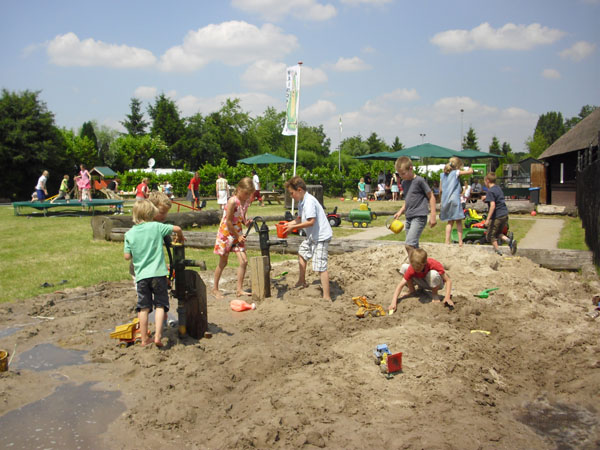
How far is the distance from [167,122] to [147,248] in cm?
5923

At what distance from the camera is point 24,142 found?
112 ft

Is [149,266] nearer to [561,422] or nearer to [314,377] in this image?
[314,377]

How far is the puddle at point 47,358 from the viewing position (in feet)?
15.7

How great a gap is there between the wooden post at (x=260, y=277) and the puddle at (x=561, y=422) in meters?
3.67

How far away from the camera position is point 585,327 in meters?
5.65

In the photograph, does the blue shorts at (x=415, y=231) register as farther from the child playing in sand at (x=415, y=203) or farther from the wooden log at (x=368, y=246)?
the wooden log at (x=368, y=246)

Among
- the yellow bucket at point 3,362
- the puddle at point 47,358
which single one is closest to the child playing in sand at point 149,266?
the puddle at point 47,358

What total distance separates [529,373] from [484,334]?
3.03ft

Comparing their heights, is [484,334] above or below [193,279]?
below

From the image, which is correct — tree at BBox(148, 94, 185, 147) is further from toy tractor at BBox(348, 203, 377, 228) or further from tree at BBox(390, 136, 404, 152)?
toy tractor at BBox(348, 203, 377, 228)

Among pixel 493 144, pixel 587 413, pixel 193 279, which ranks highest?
pixel 493 144

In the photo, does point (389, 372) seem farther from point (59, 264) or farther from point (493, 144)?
point (493, 144)

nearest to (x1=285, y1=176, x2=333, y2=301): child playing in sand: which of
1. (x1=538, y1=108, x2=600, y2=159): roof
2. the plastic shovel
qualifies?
the plastic shovel

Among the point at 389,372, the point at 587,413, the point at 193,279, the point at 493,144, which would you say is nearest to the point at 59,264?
the point at 193,279
